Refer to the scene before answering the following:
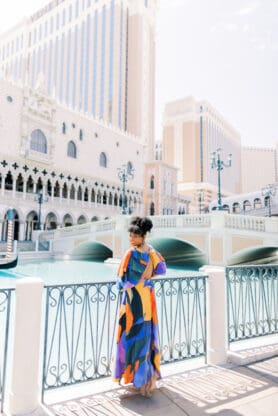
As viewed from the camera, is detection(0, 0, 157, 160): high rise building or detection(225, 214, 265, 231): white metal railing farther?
detection(0, 0, 157, 160): high rise building

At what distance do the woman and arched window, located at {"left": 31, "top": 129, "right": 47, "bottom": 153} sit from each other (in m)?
27.7

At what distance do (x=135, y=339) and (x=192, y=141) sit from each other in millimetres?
68229

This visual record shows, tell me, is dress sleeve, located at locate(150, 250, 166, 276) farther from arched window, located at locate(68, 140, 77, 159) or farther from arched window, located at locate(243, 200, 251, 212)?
arched window, located at locate(243, 200, 251, 212)

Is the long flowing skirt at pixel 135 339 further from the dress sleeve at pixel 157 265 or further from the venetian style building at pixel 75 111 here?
the venetian style building at pixel 75 111

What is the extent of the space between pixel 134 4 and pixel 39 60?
20790 millimetres

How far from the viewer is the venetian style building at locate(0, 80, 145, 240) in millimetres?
25891

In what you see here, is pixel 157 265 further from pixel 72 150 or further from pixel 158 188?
pixel 158 188

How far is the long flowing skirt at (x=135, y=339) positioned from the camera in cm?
261

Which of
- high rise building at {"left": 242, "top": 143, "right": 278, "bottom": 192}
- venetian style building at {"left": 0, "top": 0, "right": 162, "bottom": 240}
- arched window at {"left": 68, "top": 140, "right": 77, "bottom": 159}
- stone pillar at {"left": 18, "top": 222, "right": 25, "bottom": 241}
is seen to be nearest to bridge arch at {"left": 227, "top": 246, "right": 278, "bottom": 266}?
venetian style building at {"left": 0, "top": 0, "right": 162, "bottom": 240}

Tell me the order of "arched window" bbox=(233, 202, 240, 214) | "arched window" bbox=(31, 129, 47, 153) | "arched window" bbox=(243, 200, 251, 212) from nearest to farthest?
1. "arched window" bbox=(31, 129, 47, 153)
2. "arched window" bbox=(243, 200, 251, 212)
3. "arched window" bbox=(233, 202, 240, 214)

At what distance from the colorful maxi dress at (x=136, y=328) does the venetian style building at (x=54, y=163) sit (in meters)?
22.4

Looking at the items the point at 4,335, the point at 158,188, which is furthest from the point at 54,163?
the point at 4,335

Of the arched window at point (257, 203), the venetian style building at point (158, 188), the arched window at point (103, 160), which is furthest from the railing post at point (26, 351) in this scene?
the arched window at point (257, 203)

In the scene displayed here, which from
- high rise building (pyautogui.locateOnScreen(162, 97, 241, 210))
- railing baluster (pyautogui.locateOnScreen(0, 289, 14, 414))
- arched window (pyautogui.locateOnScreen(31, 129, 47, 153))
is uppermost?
high rise building (pyautogui.locateOnScreen(162, 97, 241, 210))
